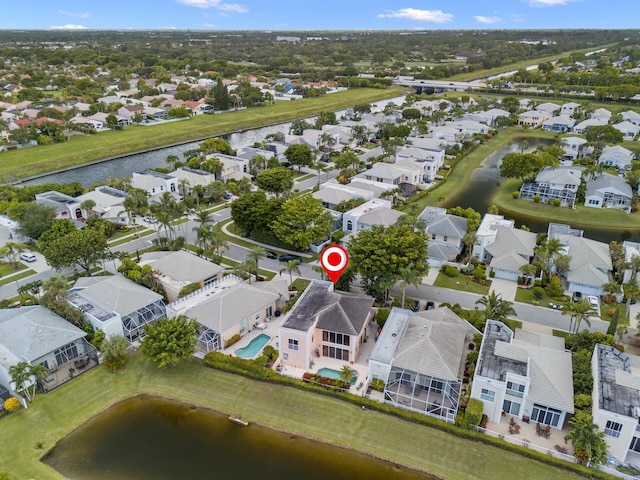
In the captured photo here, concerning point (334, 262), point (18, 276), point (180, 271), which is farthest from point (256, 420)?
point (18, 276)

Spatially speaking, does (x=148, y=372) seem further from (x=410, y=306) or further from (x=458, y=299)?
(x=458, y=299)

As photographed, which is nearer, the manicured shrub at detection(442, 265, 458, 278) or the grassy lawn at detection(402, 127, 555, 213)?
the manicured shrub at detection(442, 265, 458, 278)

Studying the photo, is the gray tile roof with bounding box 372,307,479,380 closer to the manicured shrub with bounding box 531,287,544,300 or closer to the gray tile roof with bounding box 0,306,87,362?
the manicured shrub with bounding box 531,287,544,300

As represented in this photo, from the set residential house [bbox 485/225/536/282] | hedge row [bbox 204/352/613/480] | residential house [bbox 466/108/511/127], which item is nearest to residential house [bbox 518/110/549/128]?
residential house [bbox 466/108/511/127]

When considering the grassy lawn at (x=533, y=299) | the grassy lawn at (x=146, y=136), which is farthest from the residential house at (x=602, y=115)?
the grassy lawn at (x=533, y=299)

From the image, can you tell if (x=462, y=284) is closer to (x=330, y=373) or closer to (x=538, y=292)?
(x=538, y=292)

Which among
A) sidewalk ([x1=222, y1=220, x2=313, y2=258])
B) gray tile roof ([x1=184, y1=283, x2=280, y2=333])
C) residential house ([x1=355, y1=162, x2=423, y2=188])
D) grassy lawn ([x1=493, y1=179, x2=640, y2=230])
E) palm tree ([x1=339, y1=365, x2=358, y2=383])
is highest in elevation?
residential house ([x1=355, y1=162, x2=423, y2=188])
